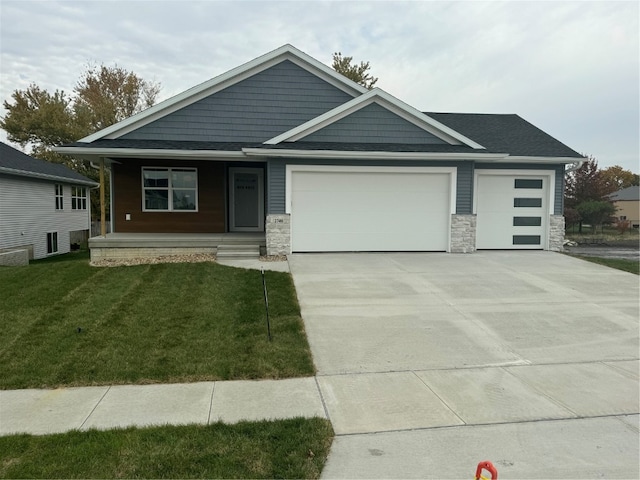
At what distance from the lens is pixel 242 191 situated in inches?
603

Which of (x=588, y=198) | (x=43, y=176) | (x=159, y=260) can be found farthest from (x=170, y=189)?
(x=588, y=198)

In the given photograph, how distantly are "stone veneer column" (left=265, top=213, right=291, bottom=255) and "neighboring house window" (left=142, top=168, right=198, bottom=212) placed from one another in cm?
372

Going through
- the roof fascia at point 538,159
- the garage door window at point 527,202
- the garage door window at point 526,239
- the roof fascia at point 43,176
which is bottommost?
the garage door window at point 526,239

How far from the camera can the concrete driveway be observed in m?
3.60

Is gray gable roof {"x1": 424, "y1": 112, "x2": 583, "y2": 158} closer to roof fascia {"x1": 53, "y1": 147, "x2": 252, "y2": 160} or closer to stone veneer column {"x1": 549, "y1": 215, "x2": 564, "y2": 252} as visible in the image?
stone veneer column {"x1": 549, "y1": 215, "x2": 564, "y2": 252}

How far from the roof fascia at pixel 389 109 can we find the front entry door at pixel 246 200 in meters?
2.85

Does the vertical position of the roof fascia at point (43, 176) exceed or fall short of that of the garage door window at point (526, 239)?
it exceeds it

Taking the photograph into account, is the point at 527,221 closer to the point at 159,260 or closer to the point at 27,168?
the point at 159,260

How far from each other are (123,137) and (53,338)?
354 inches

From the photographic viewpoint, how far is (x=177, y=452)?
353 cm

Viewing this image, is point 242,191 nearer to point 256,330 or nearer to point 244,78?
point 244,78

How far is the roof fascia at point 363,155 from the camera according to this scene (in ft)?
39.7

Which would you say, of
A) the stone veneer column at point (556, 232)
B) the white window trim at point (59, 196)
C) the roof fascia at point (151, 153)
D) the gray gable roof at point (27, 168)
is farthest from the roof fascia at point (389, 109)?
the white window trim at point (59, 196)

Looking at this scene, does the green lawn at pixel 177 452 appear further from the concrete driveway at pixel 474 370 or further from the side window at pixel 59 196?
the side window at pixel 59 196
